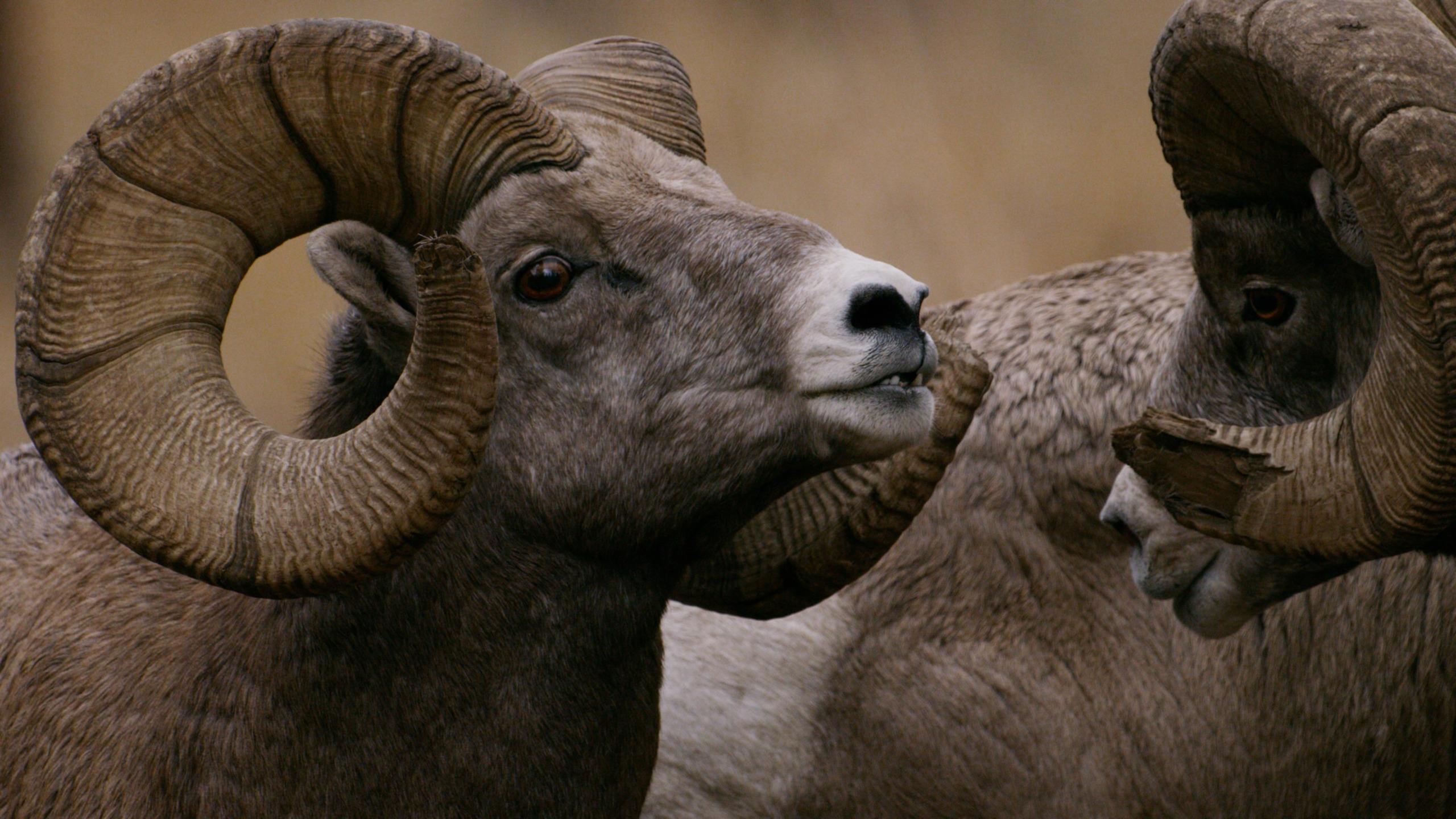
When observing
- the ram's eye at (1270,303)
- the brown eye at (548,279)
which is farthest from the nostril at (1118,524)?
the brown eye at (548,279)

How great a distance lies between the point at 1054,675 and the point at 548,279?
241 centimetres

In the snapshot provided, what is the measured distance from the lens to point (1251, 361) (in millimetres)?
4148

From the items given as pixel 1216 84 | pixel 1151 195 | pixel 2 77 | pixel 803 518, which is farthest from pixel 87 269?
pixel 1151 195

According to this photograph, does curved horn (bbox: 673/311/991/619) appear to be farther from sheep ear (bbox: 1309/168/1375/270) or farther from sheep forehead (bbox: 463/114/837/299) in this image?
sheep ear (bbox: 1309/168/1375/270)

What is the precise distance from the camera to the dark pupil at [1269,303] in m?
3.99

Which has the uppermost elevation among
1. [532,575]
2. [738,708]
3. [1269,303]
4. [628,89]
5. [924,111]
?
[628,89]

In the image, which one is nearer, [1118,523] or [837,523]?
[837,523]

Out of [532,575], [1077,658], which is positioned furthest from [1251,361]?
[532,575]

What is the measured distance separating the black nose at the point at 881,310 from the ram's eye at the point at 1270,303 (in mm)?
1337

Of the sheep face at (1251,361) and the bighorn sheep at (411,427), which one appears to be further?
the sheep face at (1251,361)

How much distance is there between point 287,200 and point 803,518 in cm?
155

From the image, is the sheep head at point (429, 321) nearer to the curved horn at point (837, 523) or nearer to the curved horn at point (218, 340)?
the curved horn at point (218, 340)

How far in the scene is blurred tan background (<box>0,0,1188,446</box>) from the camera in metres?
11.1

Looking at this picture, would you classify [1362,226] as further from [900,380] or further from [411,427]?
[411,427]
